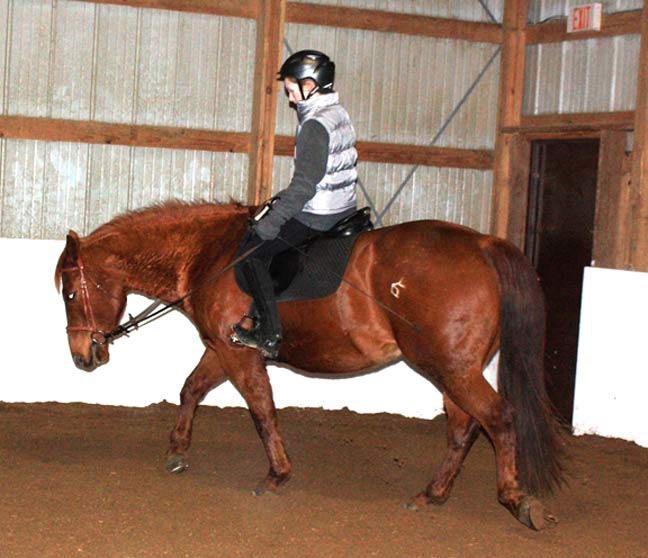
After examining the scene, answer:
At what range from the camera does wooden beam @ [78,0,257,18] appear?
9156mm

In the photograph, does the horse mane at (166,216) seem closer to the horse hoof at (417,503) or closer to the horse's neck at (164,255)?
the horse's neck at (164,255)

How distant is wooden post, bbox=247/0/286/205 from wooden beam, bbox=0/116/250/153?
0.85 ft

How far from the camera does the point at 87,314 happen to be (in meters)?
6.05

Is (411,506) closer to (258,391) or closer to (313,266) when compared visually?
(258,391)

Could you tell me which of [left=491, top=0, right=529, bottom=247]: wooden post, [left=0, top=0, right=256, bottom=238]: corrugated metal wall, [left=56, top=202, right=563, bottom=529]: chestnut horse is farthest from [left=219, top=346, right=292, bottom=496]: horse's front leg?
[left=491, top=0, right=529, bottom=247]: wooden post

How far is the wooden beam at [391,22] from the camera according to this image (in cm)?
942

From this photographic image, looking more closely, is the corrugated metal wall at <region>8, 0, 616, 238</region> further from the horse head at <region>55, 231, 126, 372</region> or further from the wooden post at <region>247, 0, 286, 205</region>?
the horse head at <region>55, 231, 126, 372</region>

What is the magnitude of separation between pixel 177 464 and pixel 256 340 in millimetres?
994

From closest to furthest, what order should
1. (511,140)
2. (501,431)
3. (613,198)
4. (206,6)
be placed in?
(501,431), (613,198), (206,6), (511,140)

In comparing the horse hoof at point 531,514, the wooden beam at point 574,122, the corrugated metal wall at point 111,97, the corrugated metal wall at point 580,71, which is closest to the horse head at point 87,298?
the horse hoof at point 531,514

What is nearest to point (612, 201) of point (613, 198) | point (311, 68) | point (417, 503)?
point (613, 198)

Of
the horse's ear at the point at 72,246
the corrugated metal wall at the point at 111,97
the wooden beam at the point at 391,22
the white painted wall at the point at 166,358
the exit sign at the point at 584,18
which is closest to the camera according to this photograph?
Result: the horse's ear at the point at 72,246

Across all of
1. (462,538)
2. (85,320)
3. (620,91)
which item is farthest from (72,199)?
(462,538)

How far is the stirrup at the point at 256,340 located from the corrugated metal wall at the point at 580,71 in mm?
4544
